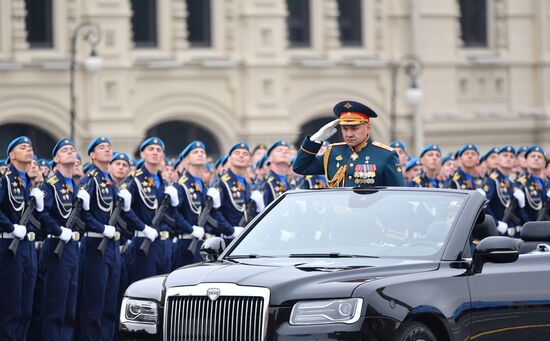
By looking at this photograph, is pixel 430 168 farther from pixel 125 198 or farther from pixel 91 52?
pixel 91 52

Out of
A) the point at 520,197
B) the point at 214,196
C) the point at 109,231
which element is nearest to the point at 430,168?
the point at 520,197

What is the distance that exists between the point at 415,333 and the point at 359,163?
3003mm

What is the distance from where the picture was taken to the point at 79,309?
1523 cm

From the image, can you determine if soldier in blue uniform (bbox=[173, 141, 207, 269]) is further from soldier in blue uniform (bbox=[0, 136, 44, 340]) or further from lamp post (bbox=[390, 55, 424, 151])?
lamp post (bbox=[390, 55, 424, 151])

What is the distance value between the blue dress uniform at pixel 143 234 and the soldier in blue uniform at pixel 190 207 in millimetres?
285

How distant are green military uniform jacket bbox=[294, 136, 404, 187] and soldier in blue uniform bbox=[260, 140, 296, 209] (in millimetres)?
4344

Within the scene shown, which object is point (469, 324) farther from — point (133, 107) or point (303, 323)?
point (133, 107)

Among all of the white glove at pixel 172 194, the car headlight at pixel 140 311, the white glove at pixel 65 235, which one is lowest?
the car headlight at pixel 140 311

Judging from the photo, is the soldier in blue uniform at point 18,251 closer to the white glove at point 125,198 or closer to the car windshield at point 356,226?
the white glove at point 125,198

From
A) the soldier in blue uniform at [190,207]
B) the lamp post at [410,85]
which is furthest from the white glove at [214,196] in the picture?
the lamp post at [410,85]

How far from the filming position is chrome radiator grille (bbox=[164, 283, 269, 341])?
9.55 metres

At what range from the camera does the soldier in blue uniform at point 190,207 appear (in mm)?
16500

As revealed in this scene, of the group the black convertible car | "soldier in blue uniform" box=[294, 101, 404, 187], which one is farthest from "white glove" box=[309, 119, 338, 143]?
the black convertible car

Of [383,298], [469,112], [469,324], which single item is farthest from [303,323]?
[469,112]
